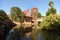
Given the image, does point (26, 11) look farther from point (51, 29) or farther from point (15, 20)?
point (51, 29)

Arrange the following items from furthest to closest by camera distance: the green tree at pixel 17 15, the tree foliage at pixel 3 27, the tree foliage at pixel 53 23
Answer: the green tree at pixel 17 15
the tree foliage at pixel 53 23
the tree foliage at pixel 3 27

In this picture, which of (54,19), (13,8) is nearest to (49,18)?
(54,19)

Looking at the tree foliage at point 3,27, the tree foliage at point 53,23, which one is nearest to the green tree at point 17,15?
the tree foliage at point 3,27

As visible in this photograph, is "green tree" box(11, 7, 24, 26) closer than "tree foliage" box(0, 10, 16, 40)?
No

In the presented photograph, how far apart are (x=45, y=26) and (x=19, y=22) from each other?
58.9ft

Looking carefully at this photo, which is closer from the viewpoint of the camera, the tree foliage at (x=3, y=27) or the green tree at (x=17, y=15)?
the tree foliage at (x=3, y=27)

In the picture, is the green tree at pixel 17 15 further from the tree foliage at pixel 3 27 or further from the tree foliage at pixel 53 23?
the tree foliage at pixel 53 23

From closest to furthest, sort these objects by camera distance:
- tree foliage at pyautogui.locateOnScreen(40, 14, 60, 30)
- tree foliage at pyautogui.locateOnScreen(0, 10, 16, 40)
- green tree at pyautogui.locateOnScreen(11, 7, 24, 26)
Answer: tree foliage at pyautogui.locateOnScreen(0, 10, 16, 40), tree foliage at pyautogui.locateOnScreen(40, 14, 60, 30), green tree at pyautogui.locateOnScreen(11, 7, 24, 26)

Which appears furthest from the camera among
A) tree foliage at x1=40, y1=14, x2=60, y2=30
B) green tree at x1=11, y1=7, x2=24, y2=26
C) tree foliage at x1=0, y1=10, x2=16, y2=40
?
green tree at x1=11, y1=7, x2=24, y2=26

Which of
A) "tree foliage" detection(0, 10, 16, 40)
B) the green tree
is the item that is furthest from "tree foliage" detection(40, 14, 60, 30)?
the green tree

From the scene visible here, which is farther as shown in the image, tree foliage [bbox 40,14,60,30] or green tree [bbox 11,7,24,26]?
green tree [bbox 11,7,24,26]

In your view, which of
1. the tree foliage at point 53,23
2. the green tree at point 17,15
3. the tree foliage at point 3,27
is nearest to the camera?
the tree foliage at point 3,27

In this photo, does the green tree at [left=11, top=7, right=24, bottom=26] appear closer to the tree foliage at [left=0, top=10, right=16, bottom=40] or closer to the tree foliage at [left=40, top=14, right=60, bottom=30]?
the tree foliage at [left=0, top=10, right=16, bottom=40]

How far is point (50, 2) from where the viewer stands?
36906mm
